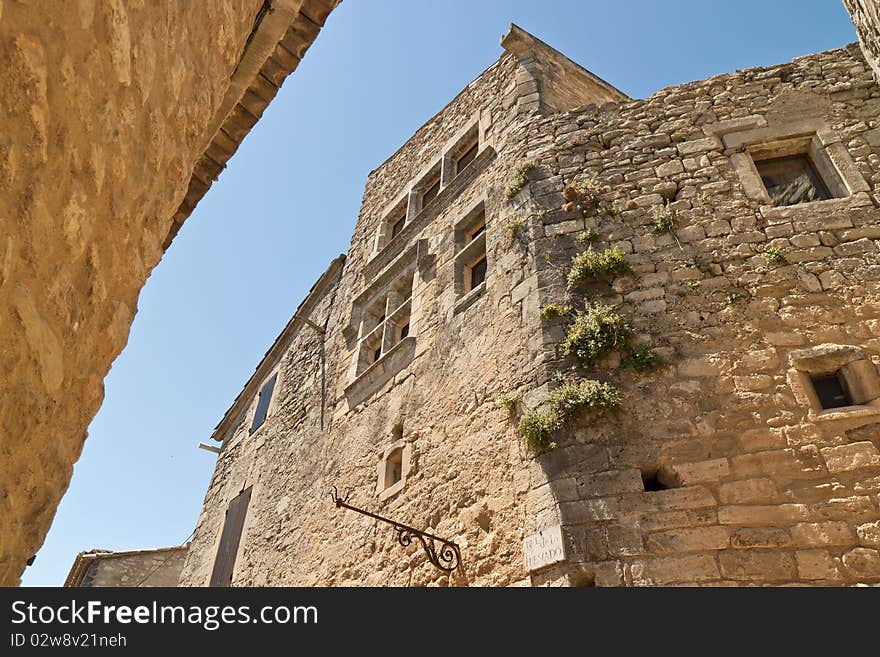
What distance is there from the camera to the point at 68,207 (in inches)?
66.7

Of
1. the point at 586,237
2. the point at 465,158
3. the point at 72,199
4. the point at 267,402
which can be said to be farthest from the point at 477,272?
the point at 267,402

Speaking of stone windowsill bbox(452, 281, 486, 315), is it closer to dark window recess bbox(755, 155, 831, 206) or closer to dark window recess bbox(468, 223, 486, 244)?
dark window recess bbox(468, 223, 486, 244)

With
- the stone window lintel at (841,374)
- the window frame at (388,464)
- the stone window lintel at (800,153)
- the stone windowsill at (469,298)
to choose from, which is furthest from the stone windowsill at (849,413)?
the window frame at (388,464)

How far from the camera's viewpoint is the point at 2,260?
139 centimetres

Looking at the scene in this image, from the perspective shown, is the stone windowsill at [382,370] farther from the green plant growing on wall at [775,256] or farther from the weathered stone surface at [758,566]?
the weathered stone surface at [758,566]

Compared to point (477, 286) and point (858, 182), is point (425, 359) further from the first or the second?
point (858, 182)

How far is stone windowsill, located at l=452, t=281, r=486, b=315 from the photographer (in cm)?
676

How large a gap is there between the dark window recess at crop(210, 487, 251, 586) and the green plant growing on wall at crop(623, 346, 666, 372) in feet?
24.3

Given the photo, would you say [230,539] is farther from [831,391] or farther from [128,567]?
[831,391]

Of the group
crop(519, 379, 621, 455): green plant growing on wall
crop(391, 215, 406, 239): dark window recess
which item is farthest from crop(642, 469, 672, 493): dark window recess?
crop(391, 215, 406, 239): dark window recess

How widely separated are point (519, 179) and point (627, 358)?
2.67 m

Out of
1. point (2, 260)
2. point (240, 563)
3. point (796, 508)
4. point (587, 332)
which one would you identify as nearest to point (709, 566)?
point (796, 508)

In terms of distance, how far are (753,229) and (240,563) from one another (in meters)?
8.23

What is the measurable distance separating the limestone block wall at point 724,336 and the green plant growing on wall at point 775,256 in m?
0.02
